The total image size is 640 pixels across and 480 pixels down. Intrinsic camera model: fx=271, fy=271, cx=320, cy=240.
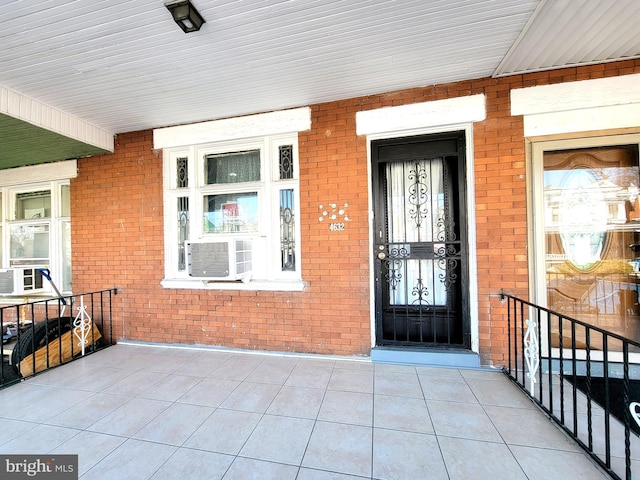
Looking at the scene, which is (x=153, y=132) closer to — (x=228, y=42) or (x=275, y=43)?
(x=228, y=42)

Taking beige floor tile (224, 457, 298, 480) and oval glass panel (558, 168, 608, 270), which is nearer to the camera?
beige floor tile (224, 457, 298, 480)

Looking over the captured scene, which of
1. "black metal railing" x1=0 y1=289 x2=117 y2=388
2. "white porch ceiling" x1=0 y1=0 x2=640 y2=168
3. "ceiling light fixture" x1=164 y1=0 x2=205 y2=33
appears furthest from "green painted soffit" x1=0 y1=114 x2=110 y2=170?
"ceiling light fixture" x1=164 y1=0 x2=205 y2=33

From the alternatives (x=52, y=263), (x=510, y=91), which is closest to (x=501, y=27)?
(x=510, y=91)

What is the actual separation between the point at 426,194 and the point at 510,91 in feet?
4.24

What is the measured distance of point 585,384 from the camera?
2.62m

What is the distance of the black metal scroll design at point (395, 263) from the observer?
10.2 ft

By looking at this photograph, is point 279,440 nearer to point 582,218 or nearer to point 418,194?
point 418,194

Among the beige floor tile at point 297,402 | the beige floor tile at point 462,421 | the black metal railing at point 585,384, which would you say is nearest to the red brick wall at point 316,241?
the black metal railing at point 585,384

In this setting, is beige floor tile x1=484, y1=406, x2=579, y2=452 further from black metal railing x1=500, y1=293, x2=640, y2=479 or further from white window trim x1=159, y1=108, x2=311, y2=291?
white window trim x1=159, y1=108, x2=311, y2=291

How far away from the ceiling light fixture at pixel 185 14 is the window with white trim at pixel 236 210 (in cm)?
147

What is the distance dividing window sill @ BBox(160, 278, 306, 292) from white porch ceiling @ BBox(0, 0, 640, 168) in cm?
216

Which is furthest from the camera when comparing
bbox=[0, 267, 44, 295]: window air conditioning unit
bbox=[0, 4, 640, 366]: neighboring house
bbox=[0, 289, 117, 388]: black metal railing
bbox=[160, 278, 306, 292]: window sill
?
bbox=[0, 267, 44, 295]: window air conditioning unit

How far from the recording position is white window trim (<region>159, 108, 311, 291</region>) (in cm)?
333

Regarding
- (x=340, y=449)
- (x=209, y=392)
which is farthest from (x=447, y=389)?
(x=209, y=392)
